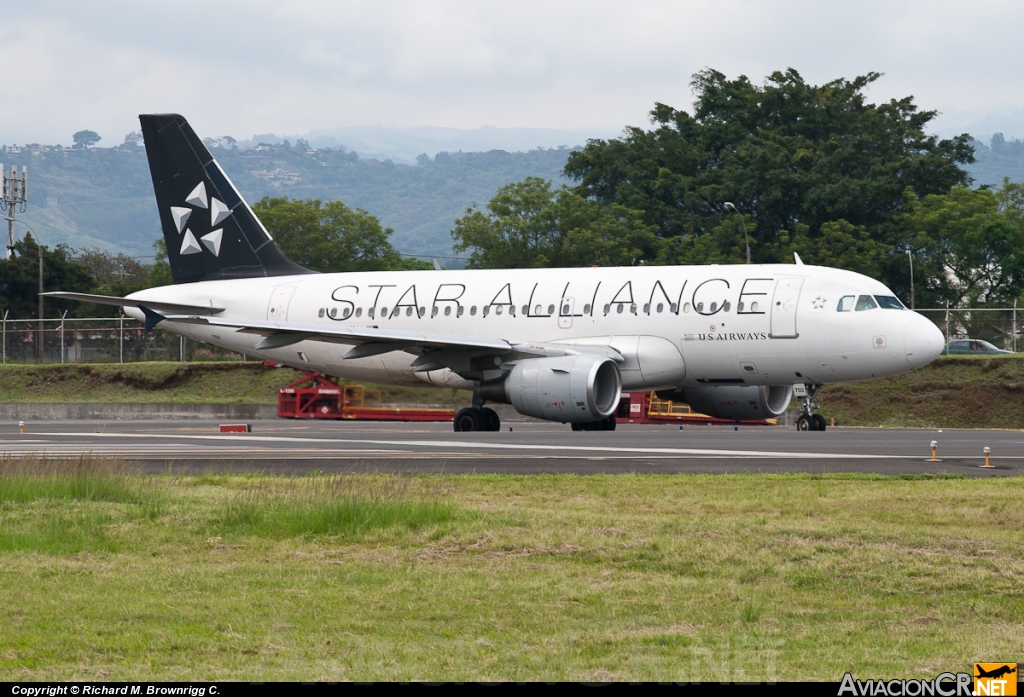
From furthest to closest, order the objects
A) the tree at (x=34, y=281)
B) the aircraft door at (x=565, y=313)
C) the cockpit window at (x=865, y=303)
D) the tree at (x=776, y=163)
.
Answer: the tree at (x=776, y=163), the tree at (x=34, y=281), the aircraft door at (x=565, y=313), the cockpit window at (x=865, y=303)

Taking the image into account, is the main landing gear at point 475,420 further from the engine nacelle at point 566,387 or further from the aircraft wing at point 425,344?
the engine nacelle at point 566,387

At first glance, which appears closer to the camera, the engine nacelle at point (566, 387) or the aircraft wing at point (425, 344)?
the engine nacelle at point (566, 387)

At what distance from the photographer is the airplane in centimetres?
2627

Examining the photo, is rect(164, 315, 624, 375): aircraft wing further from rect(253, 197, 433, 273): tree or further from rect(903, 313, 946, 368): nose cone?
rect(253, 197, 433, 273): tree

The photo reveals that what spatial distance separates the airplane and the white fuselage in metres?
0.03

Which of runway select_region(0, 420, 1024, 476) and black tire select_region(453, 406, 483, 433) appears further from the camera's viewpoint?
black tire select_region(453, 406, 483, 433)

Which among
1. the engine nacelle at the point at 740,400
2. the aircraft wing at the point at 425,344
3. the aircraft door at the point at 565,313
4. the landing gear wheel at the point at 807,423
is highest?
the aircraft door at the point at 565,313

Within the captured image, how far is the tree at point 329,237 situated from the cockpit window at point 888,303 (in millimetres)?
54479

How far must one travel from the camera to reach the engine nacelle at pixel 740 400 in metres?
29.2

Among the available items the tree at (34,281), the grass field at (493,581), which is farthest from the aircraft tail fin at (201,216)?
the tree at (34,281)

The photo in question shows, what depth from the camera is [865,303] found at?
2648 cm

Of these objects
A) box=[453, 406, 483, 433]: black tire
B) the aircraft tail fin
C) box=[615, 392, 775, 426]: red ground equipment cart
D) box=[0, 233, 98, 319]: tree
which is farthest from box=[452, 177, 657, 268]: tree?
box=[453, 406, 483, 433]: black tire

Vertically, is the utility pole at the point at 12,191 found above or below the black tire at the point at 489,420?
above

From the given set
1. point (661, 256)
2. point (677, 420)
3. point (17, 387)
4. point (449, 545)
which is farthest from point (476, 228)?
point (449, 545)
